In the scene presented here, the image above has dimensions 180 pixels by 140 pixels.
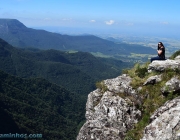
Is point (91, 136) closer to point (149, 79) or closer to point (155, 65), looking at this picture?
point (149, 79)

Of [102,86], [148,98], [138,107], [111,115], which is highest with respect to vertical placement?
[102,86]

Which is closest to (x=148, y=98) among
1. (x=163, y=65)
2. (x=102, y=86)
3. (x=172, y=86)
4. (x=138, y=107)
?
(x=138, y=107)

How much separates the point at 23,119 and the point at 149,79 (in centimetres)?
13494

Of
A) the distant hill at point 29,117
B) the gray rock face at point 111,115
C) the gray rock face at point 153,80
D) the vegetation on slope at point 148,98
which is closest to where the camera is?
the vegetation on slope at point 148,98

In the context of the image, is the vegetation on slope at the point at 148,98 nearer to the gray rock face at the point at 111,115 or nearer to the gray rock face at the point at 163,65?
the gray rock face at the point at 163,65

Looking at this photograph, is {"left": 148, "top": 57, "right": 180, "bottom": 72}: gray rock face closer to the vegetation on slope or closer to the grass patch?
the vegetation on slope

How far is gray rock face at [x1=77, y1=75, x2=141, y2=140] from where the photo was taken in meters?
13.8

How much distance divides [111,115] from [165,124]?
4149mm

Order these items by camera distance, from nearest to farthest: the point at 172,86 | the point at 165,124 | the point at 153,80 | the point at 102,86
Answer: the point at 165,124 → the point at 172,86 → the point at 153,80 → the point at 102,86

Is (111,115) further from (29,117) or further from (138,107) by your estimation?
(29,117)

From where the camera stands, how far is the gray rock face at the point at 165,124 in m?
11.1

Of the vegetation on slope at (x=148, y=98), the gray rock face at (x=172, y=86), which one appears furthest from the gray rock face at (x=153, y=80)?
the gray rock face at (x=172, y=86)

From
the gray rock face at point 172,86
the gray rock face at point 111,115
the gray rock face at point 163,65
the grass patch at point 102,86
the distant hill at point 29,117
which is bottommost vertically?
the distant hill at point 29,117

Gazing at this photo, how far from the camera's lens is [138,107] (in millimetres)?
15352
